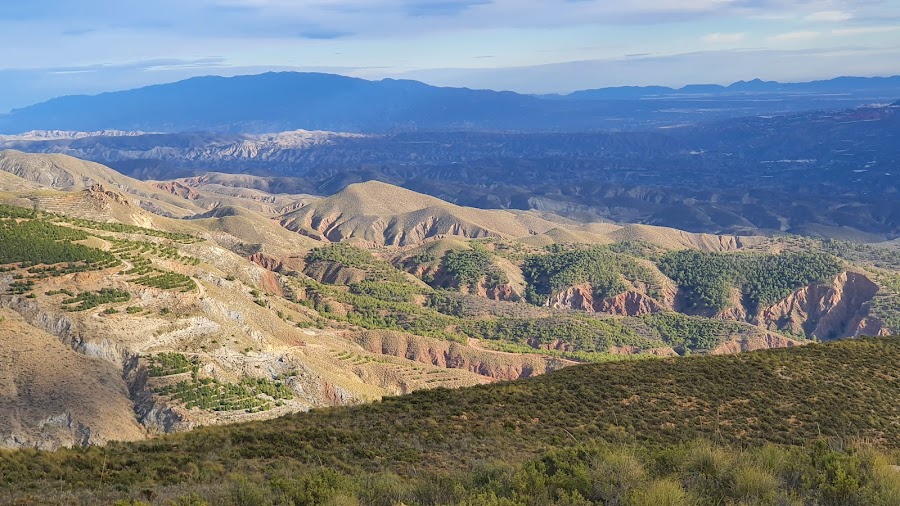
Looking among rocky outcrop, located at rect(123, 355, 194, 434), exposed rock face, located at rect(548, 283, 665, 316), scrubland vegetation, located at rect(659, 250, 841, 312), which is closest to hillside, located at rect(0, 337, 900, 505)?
rocky outcrop, located at rect(123, 355, 194, 434)

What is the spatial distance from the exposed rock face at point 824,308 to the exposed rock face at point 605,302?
56.0 feet

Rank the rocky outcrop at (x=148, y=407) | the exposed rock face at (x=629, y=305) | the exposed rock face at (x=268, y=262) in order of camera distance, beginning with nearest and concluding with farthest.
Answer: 1. the rocky outcrop at (x=148, y=407)
2. the exposed rock face at (x=268, y=262)
3. the exposed rock face at (x=629, y=305)

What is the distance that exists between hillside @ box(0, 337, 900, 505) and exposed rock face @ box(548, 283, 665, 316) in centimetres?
7327

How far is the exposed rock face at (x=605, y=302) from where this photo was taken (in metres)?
112

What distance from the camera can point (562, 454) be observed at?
18.4m

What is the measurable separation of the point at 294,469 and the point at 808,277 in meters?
113

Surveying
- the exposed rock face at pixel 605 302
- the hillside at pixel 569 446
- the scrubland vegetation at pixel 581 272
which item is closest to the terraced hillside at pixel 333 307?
the exposed rock face at pixel 605 302

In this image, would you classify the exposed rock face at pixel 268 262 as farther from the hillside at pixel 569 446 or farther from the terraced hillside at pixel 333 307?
the hillside at pixel 569 446

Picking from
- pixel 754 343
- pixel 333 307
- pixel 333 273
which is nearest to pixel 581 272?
pixel 754 343

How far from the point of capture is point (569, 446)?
2359cm

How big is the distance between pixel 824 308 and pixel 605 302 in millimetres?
32020

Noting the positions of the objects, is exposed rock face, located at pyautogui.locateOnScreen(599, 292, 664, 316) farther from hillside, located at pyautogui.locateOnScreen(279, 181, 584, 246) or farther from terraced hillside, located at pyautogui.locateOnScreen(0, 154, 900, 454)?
hillside, located at pyautogui.locateOnScreen(279, 181, 584, 246)

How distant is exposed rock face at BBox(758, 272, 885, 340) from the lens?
11119cm

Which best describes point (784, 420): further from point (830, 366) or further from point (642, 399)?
point (830, 366)
